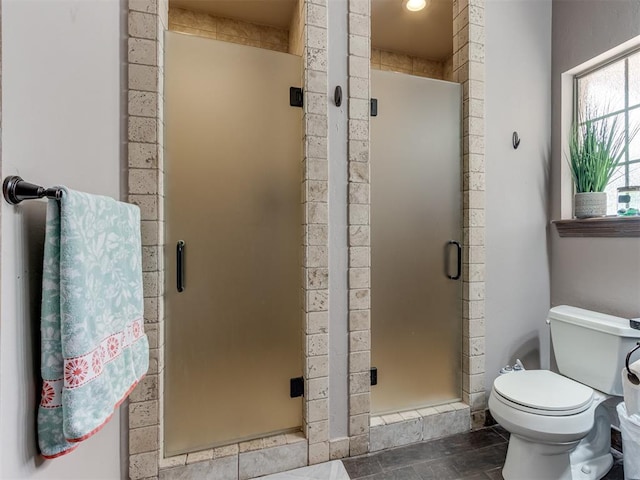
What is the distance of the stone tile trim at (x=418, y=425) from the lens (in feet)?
5.81

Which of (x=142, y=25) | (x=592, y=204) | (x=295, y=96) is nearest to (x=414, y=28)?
(x=295, y=96)

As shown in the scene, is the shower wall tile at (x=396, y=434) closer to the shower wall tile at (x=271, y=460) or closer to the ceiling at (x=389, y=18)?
the shower wall tile at (x=271, y=460)

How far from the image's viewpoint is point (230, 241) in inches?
62.7

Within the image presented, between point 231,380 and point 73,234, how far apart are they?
1115 mm

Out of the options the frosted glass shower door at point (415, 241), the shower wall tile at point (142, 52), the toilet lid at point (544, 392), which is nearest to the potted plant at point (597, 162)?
the frosted glass shower door at point (415, 241)

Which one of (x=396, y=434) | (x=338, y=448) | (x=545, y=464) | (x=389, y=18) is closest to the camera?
(x=545, y=464)

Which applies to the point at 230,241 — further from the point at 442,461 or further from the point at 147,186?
the point at 442,461

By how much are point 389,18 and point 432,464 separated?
2.97m

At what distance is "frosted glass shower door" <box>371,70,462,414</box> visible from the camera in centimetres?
184

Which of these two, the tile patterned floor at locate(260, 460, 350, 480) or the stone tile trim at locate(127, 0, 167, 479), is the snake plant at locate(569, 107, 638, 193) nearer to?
the tile patterned floor at locate(260, 460, 350, 480)

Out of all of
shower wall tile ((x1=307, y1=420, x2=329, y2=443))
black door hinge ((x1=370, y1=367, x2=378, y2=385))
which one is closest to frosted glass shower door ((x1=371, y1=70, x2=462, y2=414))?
black door hinge ((x1=370, y1=367, x2=378, y2=385))

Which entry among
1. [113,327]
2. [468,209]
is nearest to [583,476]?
[468,209]

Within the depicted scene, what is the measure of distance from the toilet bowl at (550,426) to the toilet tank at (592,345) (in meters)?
0.09

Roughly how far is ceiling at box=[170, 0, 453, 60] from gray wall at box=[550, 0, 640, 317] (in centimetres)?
78
